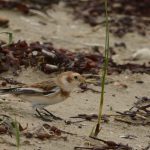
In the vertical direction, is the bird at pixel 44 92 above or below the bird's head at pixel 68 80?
below

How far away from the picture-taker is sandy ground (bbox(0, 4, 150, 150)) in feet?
22.9

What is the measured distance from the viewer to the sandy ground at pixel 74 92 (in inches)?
274

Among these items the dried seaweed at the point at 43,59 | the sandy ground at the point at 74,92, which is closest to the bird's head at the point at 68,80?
the sandy ground at the point at 74,92

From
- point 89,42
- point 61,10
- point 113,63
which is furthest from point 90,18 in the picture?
point 113,63

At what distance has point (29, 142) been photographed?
6.41 metres

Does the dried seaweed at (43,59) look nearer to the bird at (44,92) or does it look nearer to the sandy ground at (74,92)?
the sandy ground at (74,92)

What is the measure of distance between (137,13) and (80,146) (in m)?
8.15

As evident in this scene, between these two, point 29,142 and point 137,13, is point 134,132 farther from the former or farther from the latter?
point 137,13

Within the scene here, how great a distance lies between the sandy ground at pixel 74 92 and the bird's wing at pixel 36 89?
0.60 ft

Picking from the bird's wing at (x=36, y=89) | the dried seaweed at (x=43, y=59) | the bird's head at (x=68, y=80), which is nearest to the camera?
the bird's wing at (x=36, y=89)

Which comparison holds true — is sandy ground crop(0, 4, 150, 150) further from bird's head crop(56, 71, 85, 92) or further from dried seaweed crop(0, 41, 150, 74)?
bird's head crop(56, 71, 85, 92)

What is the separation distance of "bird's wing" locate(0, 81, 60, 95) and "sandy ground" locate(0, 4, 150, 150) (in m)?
0.18

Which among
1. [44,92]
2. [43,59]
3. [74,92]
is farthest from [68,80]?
[43,59]

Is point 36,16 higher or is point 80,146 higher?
point 36,16
